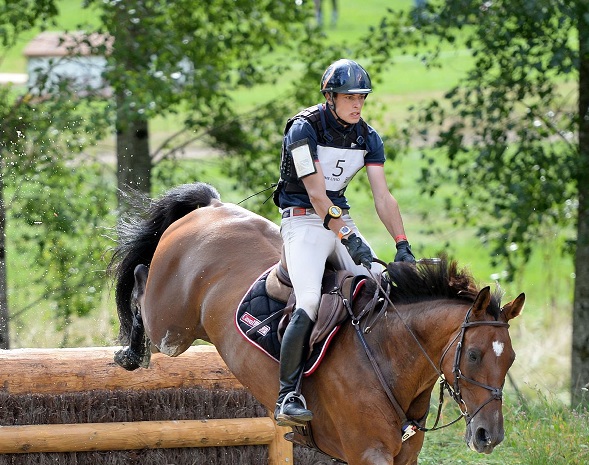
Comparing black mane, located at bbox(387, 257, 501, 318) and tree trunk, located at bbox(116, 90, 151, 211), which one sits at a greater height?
black mane, located at bbox(387, 257, 501, 318)

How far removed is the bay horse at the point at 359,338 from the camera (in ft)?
15.3

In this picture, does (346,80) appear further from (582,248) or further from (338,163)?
(582,248)

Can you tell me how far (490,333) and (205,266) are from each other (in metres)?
2.21

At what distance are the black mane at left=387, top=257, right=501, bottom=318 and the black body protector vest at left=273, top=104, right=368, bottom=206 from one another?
70 centimetres

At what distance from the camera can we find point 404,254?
208 inches

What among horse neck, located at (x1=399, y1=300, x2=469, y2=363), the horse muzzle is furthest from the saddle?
the horse muzzle

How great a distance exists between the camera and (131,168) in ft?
40.0

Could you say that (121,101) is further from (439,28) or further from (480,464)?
(480,464)

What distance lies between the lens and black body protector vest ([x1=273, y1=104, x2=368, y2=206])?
17.6 feet

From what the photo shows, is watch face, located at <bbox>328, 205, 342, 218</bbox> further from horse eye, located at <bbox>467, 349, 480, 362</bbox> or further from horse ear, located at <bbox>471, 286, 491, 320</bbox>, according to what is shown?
horse eye, located at <bbox>467, 349, 480, 362</bbox>

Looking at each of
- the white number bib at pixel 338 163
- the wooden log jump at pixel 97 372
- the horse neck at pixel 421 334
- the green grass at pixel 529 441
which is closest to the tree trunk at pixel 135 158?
the wooden log jump at pixel 97 372

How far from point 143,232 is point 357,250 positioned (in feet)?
8.35

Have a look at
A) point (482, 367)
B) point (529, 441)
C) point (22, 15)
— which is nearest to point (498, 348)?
point (482, 367)

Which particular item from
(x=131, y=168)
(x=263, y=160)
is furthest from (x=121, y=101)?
(x=263, y=160)
